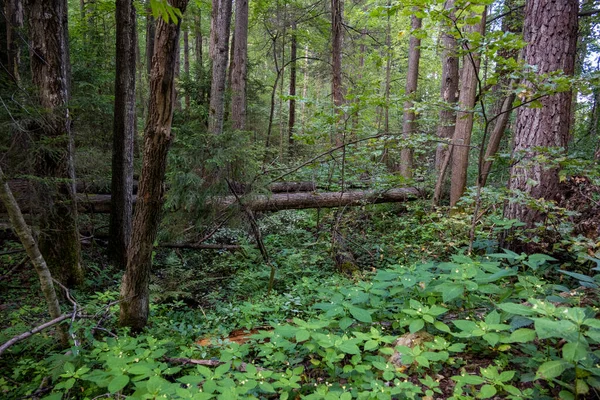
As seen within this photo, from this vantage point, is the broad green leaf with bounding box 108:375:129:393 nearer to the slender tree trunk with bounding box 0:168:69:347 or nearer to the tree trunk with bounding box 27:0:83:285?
the slender tree trunk with bounding box 0:168:69:347

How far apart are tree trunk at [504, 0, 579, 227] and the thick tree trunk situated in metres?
6.18

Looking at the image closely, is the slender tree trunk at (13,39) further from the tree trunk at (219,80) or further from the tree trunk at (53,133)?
the tree trunk at (219,80)

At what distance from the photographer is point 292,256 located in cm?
613

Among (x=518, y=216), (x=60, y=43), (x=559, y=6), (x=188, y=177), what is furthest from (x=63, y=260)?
(x=559, y=6)

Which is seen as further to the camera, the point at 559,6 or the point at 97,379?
the point at 559,6

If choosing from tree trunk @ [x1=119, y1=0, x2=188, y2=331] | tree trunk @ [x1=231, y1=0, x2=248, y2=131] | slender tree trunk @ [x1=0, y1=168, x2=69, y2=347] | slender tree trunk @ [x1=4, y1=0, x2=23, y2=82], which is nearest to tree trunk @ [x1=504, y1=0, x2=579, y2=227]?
tree trunk @ [x1=119, y1=0, x2=188, y2=331]

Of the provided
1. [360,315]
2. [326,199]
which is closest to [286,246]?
[326,199]

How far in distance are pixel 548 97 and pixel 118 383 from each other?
5615 millimetres

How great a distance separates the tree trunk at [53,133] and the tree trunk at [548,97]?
629 centimetres

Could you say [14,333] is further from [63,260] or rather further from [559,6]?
[559,6]

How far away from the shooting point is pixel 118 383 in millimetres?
2139

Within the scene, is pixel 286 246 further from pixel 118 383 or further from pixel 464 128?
pixel 118 383

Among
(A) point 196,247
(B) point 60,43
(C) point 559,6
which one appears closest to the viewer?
(C) point 559,6

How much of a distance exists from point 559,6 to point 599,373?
470 centimetres
